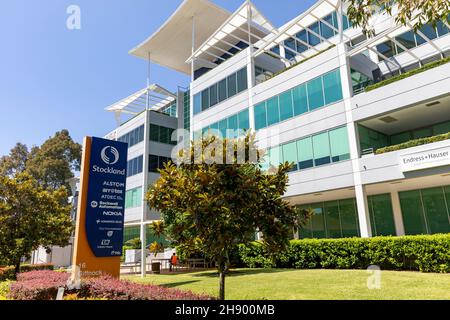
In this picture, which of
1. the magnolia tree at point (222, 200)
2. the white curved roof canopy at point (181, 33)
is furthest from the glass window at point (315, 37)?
the magnolia tree at point (222, 200)

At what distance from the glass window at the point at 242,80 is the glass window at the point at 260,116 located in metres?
2.45

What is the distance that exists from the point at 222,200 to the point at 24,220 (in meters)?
11.7

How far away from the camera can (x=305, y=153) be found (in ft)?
72.2

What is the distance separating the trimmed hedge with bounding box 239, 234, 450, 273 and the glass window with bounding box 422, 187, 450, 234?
609 cm

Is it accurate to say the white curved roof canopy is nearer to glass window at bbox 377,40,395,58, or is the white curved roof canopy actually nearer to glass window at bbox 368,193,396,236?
glass window at bbox 377,40,395,58

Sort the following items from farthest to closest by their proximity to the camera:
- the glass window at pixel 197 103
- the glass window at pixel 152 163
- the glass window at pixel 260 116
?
the glass window at pixel 152 163, the glass window at pixel 197 103, the glass window at pixel 260 116

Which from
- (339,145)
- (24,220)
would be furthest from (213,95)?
(24,220)

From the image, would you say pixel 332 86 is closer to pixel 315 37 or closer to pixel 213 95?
pixel 315 37

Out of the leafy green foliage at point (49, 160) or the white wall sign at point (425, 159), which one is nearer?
the white wall sign at point (425, 159)

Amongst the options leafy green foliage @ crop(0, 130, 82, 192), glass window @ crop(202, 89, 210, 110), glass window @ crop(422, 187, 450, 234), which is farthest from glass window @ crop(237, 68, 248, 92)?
leafy green foliage @ crop(0, 130, 82, 192)

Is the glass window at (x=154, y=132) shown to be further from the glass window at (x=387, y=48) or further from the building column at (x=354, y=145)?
the glass window at (x=387, y=48)

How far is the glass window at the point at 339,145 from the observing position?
19969mm

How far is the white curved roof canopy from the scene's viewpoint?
Answer: 105 ft
